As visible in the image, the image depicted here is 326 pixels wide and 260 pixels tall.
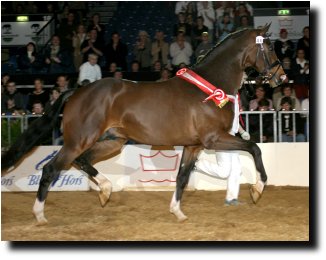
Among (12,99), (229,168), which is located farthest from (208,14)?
(229,168)

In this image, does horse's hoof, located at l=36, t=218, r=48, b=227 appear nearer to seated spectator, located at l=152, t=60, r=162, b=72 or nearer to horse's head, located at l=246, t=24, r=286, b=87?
horse's head, located at l=246, t=24, r=286, b=87

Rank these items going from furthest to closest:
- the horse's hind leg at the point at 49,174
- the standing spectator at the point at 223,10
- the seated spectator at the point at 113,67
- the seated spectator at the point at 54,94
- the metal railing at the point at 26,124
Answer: the standing spectator at the point at 223,10 < the seated spectator at the point at 113,67 < the seated spectator at the point at 54,94 < the metal railing at the point at 26,124 < the horse's hind leg at the point at 49,174

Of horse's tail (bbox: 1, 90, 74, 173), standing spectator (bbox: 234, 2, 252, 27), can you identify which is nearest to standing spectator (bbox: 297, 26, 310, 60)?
standing spectator (bbox: 234, 2, 252, 27)

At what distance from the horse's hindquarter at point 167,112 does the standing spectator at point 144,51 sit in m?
4.88

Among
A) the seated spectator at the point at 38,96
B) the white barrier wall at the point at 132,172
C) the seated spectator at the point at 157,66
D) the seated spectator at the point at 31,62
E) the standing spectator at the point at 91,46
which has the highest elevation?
the standing spectator at the point at 91,46

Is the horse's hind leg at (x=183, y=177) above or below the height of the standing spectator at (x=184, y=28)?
below

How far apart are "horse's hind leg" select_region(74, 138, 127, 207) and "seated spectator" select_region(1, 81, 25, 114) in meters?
3.19

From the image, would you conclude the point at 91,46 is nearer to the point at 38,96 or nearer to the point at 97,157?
the point at 38,96

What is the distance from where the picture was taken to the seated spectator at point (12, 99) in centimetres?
1072

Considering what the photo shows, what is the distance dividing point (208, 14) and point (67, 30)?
3.08 meters

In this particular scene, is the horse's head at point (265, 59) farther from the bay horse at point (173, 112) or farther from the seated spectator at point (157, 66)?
the seated spectator at point (157, 66)

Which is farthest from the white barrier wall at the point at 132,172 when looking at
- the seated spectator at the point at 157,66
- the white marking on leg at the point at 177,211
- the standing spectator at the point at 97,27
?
the standing spectator at the point at 97,27

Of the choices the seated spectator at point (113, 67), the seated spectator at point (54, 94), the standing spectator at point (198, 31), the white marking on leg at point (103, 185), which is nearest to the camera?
the white marking on leg at point (103, 185)

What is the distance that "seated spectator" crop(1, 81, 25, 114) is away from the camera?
10719mm
